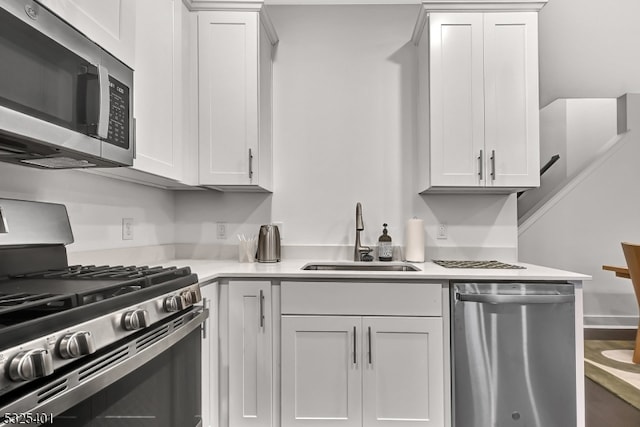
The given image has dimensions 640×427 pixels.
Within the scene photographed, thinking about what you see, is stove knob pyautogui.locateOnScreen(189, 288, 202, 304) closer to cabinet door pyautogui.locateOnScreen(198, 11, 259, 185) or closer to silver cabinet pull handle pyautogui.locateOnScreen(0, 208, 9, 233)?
silver cabinet pull handle pyautogui.locateOnScreen(0, 208, 9, 233)

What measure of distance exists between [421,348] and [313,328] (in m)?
0.54

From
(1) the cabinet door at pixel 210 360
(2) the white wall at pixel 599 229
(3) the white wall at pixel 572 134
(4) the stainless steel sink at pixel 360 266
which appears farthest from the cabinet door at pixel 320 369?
(3) the white wall at pixel 572 134

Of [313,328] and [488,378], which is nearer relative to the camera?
[488,378]

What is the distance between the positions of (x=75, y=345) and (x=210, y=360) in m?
1.21

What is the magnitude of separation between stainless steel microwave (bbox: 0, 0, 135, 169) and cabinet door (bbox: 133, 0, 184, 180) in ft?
1.03

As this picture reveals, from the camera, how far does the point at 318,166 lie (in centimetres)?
270

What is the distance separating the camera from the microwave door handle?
1252 millimetres

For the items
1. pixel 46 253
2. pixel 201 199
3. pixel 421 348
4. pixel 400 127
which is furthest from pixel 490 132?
pixel 46 253

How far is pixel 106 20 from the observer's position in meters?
1.43

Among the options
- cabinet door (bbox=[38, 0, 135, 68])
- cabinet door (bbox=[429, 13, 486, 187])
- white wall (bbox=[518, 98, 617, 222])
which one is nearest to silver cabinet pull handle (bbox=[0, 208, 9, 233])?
cabinet door (bbox=[38, 0, 135, 68])

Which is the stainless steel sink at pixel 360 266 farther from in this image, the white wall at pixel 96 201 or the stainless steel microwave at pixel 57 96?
the stainless steel microwave at pixel 57 96

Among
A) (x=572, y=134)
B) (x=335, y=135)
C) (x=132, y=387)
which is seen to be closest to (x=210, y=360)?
(x=132, y=387)

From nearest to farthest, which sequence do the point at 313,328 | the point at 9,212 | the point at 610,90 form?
the point at 9,212 < the point at 313,328 < the point at 610,90

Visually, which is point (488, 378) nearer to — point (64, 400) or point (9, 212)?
point (64, 400)
